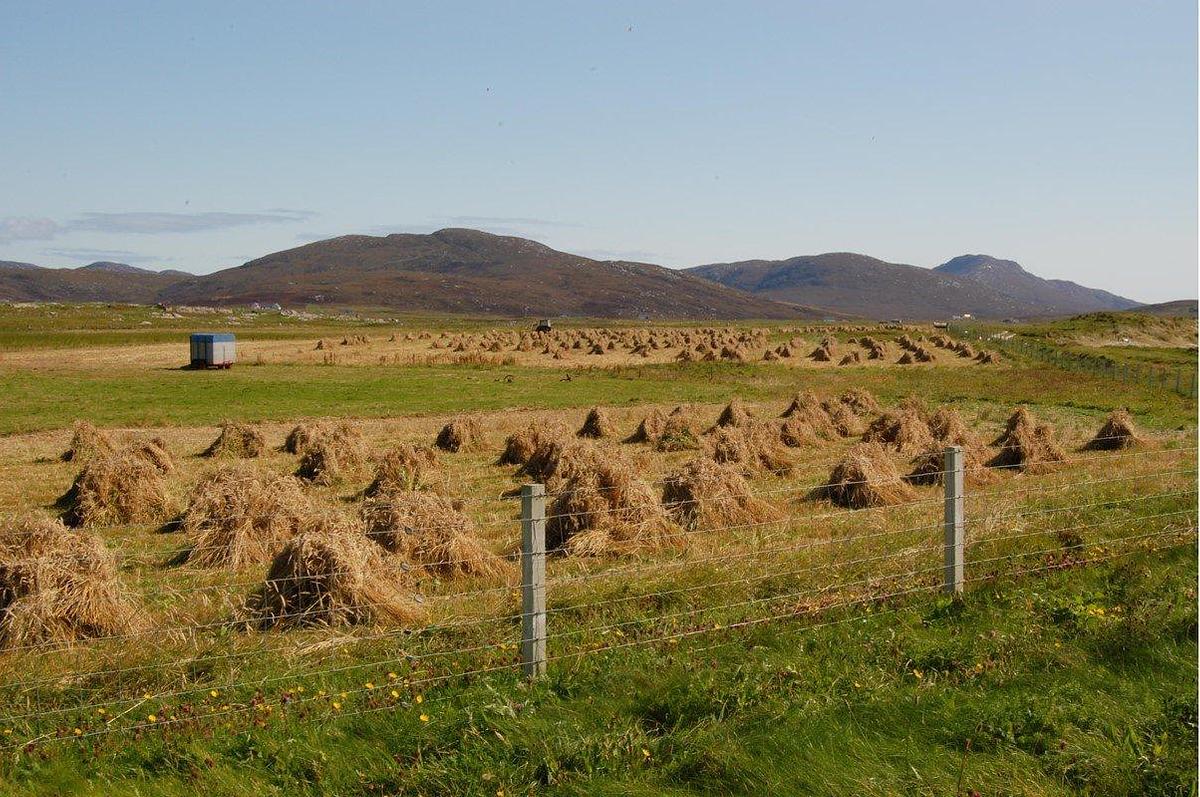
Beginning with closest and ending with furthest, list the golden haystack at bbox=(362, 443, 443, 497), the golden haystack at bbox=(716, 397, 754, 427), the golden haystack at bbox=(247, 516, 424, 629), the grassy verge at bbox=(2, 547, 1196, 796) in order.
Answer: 1. the grassy verge at bbox=(2, 547, 1196, 796)
2. the golden haystack at bbox=(247, 516, 424, 629)
3. the golden haystack at bbox=(362, 443, 443, 497)
4. the golden haystack at bbox=(716, 397, 754, 427)

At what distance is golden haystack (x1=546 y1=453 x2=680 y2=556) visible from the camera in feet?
43.0

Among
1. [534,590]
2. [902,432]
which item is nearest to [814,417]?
[902,432]

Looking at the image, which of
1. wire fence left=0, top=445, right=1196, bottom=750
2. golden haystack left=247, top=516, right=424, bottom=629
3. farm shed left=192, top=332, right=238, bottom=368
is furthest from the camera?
farm shed left=192, top=332, right=238, bottom=368

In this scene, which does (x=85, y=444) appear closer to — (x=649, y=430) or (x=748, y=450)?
(x=649, y=430)

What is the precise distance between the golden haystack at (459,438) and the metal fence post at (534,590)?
18462 millimetres

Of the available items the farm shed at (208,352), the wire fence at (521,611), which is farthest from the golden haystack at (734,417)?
the farm shed at (208,352)

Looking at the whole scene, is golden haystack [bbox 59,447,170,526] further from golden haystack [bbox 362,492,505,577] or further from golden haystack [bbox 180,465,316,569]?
golden haystack [bbox 362,492,505,577]

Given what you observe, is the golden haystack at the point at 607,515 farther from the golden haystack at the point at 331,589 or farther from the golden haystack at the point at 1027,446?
the golden haystack at the point at 1027,446

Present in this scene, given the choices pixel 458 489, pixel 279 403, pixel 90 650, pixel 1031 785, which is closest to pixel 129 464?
pixel 458 489

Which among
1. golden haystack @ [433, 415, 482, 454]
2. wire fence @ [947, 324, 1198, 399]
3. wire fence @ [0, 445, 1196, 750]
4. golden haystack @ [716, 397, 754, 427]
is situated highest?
wire fence @ [947, 324, 1198, 399]

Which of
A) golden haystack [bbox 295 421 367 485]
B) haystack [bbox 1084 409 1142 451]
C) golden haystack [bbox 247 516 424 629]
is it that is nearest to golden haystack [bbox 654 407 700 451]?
golden haystack [bbox 295 421 367 485]

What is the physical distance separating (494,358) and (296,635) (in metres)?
54.3

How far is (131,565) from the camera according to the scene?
13195mm

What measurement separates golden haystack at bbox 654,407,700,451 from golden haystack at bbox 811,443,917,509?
26.0 ft
